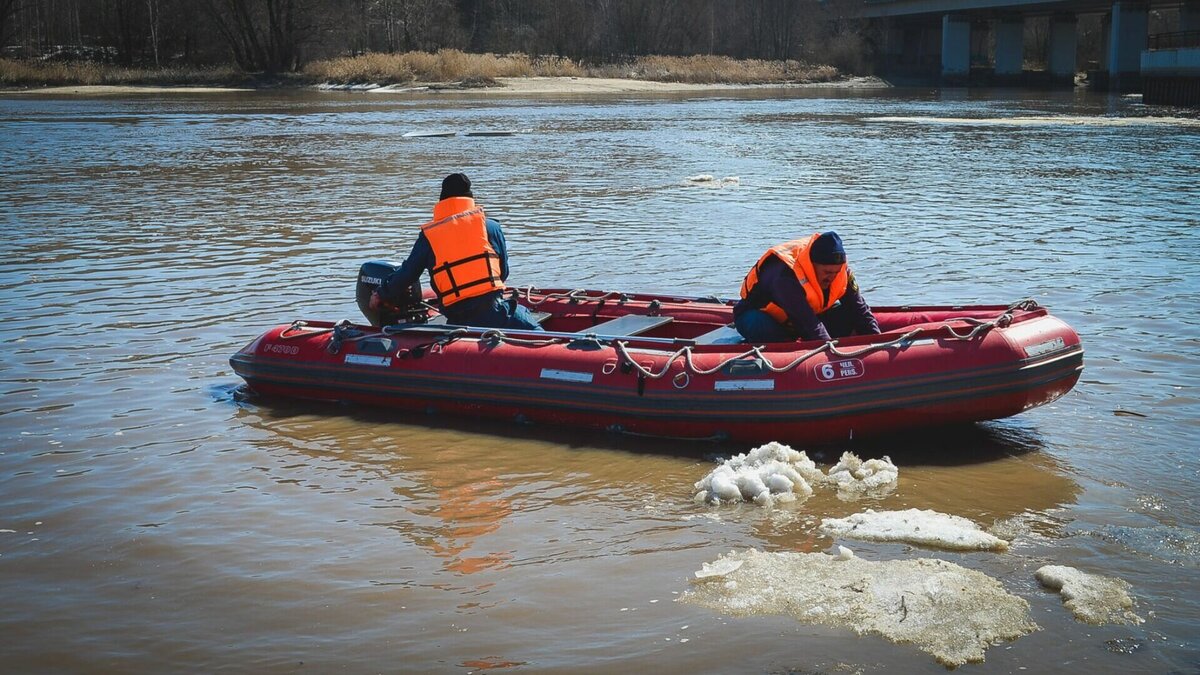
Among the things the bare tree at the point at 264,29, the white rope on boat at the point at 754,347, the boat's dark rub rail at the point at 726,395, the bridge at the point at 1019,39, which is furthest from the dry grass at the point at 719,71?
the boat's dark rub rail at the point at 726,395

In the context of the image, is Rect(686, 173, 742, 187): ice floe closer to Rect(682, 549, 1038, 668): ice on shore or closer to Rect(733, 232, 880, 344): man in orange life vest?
Rect(733, 232, 880, 344): man in orange life vest

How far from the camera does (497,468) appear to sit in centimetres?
644

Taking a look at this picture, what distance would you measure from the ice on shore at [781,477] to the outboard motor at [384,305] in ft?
9.00

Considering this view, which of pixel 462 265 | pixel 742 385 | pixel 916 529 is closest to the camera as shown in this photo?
pixel 916 529

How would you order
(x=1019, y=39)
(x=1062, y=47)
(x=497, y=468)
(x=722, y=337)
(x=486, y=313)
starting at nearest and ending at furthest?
(x=497, y=468) → (x=722, y=337) → (x=486, y=313) → (x=1062, y=47) → (x=1019, y=39)

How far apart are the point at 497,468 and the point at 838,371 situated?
1854 mm

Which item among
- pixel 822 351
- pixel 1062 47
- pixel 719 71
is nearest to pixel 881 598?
pixel 822 351

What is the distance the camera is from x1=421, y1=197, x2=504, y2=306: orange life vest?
7.38m

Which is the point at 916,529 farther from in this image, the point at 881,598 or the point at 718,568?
the point at 718,568

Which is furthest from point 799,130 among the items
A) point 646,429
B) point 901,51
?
point 901,51

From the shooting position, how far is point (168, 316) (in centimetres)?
981

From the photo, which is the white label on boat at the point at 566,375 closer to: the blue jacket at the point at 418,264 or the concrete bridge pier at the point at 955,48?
the blue jacket at the point at 418,264

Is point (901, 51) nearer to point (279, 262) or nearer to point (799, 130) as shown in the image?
point (799, 130)

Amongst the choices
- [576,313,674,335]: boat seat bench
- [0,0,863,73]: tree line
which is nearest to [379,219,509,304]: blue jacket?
[576,313,674,335]: boat seat bench
